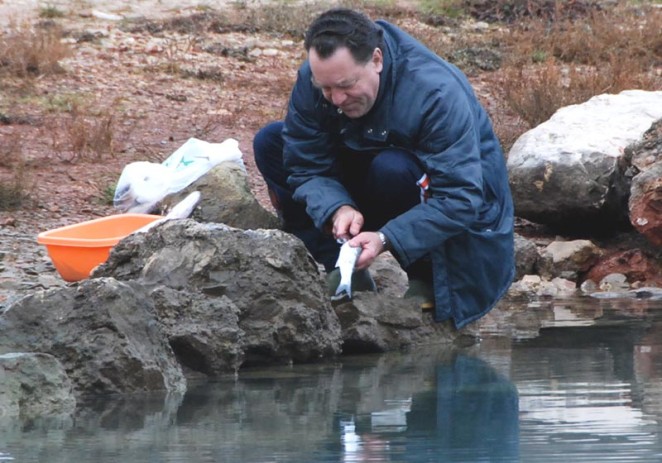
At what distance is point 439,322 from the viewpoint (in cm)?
530

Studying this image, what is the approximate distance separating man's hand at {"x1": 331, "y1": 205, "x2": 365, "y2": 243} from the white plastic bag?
213cm

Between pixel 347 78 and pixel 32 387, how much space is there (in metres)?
1.53

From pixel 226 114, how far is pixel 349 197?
5331 millimetres

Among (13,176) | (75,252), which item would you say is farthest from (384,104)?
(13,176)

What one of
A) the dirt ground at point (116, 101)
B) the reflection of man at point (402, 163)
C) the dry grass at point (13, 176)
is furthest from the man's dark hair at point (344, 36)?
the dry grass at point (13, 176)

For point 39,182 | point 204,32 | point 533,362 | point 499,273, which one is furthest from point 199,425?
point 204,32

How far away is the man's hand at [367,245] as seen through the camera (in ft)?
15.7

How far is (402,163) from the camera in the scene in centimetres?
497

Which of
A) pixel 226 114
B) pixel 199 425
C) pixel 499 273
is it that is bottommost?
pixel 199 425

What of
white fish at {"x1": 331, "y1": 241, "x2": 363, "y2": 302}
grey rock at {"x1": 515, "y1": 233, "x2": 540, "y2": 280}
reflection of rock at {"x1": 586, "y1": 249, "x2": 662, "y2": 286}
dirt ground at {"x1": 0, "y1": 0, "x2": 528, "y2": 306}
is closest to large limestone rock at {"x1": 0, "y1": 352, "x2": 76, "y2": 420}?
white fish at {"x1": 331, "y1": 241, "x2": 363, "y2": 302}

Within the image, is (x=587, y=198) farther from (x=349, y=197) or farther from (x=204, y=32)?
(x=204, y=32)

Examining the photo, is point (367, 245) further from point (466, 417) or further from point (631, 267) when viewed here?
point (631, 267)

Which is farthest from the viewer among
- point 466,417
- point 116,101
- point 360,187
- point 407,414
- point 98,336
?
point 116,101

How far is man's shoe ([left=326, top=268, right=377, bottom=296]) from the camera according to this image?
17.1ft
